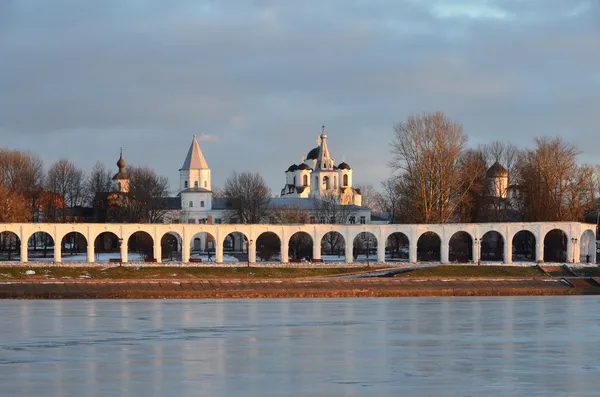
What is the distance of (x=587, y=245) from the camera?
72.7 meters

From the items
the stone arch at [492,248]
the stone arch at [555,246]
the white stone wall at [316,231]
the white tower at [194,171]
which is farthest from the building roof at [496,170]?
the white tower at [194,171]

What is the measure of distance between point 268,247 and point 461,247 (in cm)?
1552

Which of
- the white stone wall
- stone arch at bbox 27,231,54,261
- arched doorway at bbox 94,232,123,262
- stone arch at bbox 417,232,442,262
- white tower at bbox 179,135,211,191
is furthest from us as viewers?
white tower at bbox 179,135,211,191

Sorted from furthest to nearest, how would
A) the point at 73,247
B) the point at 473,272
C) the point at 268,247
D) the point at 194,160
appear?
the point at 194,160, the point at 73,247, the point at 268,247, the point at 473,272

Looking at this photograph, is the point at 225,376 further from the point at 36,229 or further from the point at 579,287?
the point at 36,229

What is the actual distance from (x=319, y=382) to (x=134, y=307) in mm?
21350

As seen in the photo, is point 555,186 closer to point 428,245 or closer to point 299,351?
point 428,245

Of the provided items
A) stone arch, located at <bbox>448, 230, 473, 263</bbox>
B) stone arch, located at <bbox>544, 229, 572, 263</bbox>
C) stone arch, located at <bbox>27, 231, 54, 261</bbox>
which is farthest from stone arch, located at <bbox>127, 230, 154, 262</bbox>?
stone arch, located at <bbox>544, 229, 572, 263</bbox>

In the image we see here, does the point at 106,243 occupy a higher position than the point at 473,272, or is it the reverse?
the point at 106,243

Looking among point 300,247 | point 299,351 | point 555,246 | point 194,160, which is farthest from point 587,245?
point 194,160

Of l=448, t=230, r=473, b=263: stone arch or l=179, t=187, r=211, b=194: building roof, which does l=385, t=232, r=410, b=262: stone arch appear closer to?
l=448, t=230, r=473, b=263: stone arch

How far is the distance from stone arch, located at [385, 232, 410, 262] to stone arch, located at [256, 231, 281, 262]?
8760 millimetres

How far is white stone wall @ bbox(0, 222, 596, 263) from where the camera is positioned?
67875mm

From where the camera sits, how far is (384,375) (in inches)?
901
